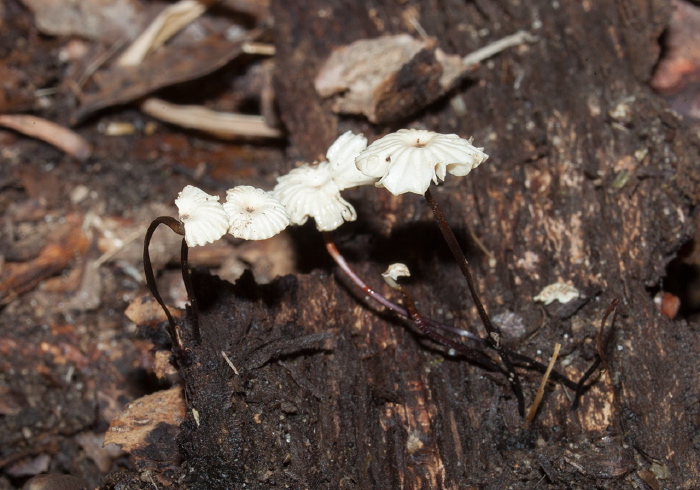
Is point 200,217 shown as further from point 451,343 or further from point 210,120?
point 210,120

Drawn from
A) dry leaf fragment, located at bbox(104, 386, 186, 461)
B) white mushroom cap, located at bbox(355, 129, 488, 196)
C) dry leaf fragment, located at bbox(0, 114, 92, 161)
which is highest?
white mushroom cap, located at bbox(355, 129, 488, 196)

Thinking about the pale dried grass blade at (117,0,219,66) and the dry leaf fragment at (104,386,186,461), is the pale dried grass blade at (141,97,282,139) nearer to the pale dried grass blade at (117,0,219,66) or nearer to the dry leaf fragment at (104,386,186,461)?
the pale dried grass blade at (117,0,219,66)

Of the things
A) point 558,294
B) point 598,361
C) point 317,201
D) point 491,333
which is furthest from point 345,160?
point 598,361

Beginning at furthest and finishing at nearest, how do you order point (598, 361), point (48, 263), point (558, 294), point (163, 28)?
1. point (163, 28)
2. point (48, 263)
3. point (558, 294)
4. point (598, 361)

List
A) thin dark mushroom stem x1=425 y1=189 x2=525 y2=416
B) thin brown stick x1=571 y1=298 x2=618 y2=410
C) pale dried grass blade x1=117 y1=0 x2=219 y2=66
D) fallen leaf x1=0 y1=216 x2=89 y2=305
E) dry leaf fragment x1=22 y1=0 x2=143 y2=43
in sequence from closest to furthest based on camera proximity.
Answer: thin dark mushroom stem x1=425 y1=189 x2=525 y2=416
thin brown stick x1=571 y1=298 x2=618 y2=410
fallen leaf x1=0 y1=216 x2=89 y2=305
pale dried grass blade x1=117 y1=0 x2=219 y2=66
dry leaf fragment x1=22 y1=0 x2=143 y2=43

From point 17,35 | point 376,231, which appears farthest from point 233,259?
point 17,35

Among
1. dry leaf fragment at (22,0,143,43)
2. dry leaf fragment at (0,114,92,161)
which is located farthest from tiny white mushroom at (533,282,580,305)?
dry leaf fragment at (22,0,143,43)

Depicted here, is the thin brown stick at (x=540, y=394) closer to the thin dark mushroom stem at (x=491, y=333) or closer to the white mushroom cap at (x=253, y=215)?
the thin dark mushroom stem at (x=491, y=333)
